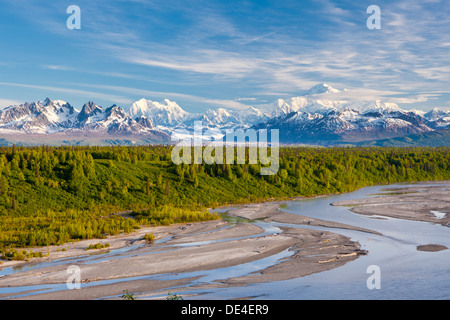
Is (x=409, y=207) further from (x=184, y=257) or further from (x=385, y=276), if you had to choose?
(x=184, y=257)

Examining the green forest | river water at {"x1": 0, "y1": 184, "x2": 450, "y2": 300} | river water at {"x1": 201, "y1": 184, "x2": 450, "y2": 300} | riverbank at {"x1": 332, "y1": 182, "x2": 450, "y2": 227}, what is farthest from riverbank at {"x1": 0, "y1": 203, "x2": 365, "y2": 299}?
riverbank at {"x1": 332, "y1": 182, "x2": 450, "y2": 227}

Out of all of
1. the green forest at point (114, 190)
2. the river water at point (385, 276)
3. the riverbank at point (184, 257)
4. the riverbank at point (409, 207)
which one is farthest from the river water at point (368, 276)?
the riverbank at point (409, 207)

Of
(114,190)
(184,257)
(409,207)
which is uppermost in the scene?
(114,190)

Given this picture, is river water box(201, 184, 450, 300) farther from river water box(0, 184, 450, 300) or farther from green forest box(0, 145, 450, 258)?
green forest box(0, 145, 450, 258)

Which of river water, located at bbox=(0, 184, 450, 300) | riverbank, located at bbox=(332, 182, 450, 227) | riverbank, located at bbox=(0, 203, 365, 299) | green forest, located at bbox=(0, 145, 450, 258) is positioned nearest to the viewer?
river water, located at bbox=(0, 184, 450, 300)

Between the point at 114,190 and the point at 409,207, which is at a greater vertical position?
the point at 114,190

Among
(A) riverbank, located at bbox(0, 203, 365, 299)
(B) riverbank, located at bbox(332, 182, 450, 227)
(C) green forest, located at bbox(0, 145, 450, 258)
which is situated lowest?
(B) riverbank, located at bbox(332, 182, 450, 227)

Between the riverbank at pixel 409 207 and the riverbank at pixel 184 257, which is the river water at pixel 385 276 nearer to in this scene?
the riverbank at pixel 184 257

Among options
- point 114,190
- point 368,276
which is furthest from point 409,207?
point 114,190

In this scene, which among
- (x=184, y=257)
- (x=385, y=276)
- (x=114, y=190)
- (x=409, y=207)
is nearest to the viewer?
(x=385, y=276)
